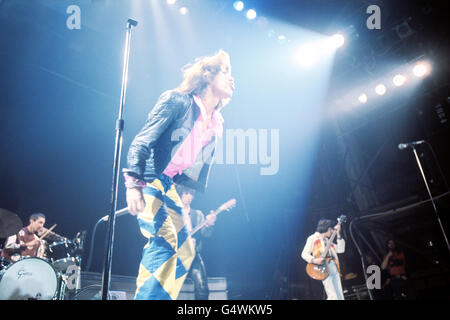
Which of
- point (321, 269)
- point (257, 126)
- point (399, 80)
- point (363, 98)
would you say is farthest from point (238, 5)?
point (321, 269)

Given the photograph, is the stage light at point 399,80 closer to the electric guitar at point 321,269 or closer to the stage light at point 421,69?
the stage light at point 421,69

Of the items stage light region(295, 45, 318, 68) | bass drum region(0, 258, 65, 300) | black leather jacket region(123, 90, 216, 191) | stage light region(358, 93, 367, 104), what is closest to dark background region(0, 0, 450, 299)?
stage light region(358, 93, 367, 104)

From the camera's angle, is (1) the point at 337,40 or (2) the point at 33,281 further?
(1) the point at 337,40

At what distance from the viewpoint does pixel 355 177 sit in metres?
6.04

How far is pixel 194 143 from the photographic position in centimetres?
300

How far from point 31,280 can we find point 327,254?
359cm

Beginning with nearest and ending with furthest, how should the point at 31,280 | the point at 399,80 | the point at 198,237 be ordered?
the point at 31,280 → the point at 198,237 → the point at 399,80

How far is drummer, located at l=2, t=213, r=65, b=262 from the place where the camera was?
3.10 m

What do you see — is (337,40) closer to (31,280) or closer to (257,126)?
(257,126)

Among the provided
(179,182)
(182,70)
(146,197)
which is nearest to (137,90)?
(182,70)
